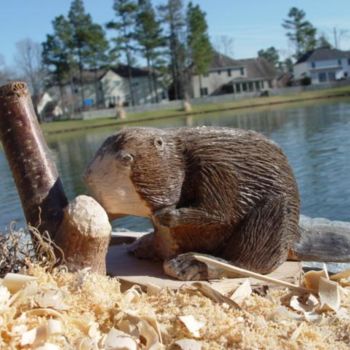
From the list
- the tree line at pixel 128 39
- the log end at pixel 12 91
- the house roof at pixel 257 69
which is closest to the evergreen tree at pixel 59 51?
the tree line at pixel 128 39

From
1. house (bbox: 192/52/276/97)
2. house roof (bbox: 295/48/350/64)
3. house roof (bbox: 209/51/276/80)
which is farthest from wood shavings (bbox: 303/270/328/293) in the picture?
house roof (bbox: 295/48/350/64)

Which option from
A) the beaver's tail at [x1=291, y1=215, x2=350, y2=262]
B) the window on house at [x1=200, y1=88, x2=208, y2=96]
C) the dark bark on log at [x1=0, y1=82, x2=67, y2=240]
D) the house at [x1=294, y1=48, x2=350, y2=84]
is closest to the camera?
the dark bark on log at [x1=0, y1=82, x2=67, y2=240]

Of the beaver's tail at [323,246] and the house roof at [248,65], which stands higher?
the house roof at [248,65]

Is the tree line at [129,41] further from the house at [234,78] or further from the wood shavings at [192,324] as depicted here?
the wood shavings at [192,324]

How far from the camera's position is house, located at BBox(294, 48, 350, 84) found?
58438 mm

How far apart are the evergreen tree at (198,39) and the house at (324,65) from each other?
16701mm

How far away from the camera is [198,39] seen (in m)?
44.4

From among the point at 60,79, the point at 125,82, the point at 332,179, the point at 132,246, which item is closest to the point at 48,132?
the point at 60,79

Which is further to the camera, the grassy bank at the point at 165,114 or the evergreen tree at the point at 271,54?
the evergreen tree at the point at 271,54

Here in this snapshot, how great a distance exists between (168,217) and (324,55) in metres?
59.3

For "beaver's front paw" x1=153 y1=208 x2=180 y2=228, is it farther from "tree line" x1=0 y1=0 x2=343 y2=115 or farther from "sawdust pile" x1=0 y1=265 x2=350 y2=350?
"tree line" x1=0 y1=0 x2=343 y2=115

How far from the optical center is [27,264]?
2.30 metres

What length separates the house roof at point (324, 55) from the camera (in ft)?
191

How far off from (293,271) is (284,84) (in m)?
58.6
